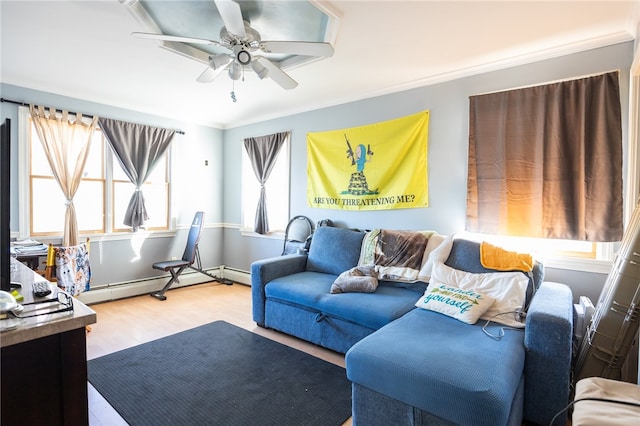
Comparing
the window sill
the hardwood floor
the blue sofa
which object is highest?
the window sill

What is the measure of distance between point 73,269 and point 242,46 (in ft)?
9.50

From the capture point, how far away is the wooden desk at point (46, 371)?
1.06 metres

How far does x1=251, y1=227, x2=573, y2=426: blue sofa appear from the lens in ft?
4.75

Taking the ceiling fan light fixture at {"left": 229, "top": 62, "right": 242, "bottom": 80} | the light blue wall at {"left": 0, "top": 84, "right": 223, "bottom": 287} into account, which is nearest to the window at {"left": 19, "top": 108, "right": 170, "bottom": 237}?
the light blue wall at {"left": 0, "top": 84, "right": 223, "bottom": 287}

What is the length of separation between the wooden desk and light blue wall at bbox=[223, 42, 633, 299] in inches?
111

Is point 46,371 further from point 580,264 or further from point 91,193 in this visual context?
point 91,193

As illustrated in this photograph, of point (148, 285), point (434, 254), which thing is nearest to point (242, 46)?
point (434, 254)

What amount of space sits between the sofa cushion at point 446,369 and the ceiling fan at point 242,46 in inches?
71.7

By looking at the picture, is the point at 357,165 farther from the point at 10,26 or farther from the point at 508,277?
the point at 10,26

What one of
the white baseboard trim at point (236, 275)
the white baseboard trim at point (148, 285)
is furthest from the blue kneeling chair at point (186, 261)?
the white baseboard trim at point (236, 275)

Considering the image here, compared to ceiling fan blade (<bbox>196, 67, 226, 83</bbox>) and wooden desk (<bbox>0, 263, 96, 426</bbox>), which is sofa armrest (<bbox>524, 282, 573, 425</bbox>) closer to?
wooden desk (<bbox>0, 263, 96, 426</bbox>)

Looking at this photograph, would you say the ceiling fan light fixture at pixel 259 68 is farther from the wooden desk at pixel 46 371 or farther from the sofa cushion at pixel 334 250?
the wooden desk at pixel 46 371

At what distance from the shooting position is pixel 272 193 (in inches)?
183

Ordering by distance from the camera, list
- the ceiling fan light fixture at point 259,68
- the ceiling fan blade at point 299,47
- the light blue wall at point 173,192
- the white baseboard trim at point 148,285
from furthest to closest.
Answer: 1. the white baseboard trim at point 148,285
2. the light blue wall at point 173,192
3. the ceiling fan light fixture at point 259,68
4. the ceiling fan blade at point 299,47
